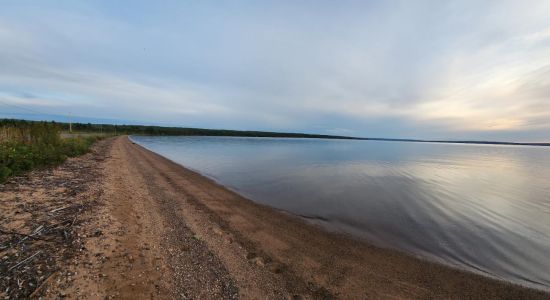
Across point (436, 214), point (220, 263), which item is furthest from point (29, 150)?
point (436, 214)

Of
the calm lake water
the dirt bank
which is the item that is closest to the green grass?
the dirt bank

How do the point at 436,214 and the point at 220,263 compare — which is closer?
the point at 220,263

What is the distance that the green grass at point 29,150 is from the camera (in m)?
8.61

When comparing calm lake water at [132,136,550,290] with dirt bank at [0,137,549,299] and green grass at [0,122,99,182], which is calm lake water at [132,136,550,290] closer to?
dirt bank at [0,137,549,299]

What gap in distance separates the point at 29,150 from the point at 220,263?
12.3 m

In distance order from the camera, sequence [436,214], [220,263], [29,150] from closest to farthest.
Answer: [220,263] < [436,214] < [29,150]

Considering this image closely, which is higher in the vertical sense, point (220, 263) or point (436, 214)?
point (220, 263)

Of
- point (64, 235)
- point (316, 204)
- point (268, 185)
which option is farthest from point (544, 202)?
point (64, 235)

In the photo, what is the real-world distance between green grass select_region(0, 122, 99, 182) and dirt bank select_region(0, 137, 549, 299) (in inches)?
92.2

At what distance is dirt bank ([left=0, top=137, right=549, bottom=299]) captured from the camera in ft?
11.8

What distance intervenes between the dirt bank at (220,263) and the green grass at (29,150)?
7.68 ft

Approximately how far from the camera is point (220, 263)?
4.48 m

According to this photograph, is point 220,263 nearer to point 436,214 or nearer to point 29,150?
point 436,214

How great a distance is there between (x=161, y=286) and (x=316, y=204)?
747 cm
